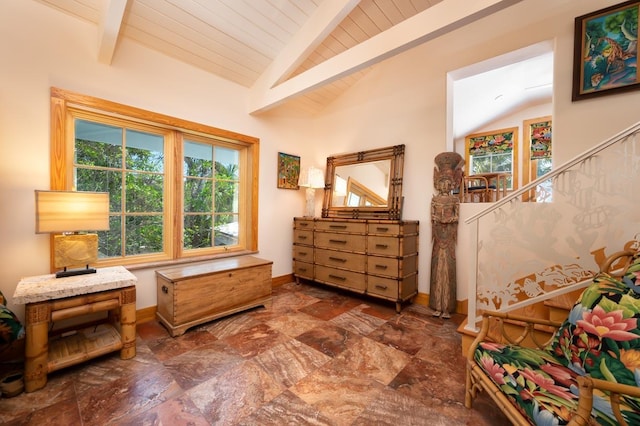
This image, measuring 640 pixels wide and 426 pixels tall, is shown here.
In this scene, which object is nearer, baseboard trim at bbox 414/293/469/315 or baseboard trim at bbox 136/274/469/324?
baseboard trim at bbox 136/274/469/324

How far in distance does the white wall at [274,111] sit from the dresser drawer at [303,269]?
7.3 inches

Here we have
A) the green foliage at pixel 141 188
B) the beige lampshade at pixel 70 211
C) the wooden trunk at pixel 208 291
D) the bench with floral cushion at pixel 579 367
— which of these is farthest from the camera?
the green foliage at pixel 141 188

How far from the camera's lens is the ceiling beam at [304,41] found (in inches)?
88.4

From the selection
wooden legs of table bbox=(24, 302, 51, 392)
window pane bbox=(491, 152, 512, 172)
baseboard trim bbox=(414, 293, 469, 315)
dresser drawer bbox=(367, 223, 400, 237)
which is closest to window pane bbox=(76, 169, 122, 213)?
wooden legs of table bbox=(24, 302, 51, 392)

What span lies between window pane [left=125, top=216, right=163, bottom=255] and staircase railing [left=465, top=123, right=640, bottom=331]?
9.87 feet

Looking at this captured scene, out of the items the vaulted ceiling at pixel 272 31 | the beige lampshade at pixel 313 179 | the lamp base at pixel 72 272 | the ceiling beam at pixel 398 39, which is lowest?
the lamp base at pixel 72 272

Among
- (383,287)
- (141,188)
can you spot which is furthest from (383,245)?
(141,188)

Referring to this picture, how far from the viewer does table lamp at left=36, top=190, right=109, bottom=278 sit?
1640 mm

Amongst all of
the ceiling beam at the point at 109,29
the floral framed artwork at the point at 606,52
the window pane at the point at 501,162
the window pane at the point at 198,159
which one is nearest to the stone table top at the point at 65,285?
the window pane at the point at 198,159

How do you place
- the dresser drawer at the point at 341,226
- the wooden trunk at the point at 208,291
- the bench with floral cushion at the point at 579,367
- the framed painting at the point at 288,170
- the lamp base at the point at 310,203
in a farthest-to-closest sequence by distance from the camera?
the lamp base at the point at 310,203
the framed painting at the point at 288,170
the dresser drawer at the point at 341,226
the wooden trunk at the point at 208,291
the bench with floral cushion at the point at 579,367

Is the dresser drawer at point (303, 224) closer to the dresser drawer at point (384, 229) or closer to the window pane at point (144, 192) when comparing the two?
the dresser drawer at point (384, 229)

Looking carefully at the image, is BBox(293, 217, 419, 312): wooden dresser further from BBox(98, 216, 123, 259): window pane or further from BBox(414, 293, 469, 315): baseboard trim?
BBox(98, 216, 123, 259): window pane

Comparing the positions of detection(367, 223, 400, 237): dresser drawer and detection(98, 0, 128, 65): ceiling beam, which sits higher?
detection(98, 0, 128, 65): ceiling beam

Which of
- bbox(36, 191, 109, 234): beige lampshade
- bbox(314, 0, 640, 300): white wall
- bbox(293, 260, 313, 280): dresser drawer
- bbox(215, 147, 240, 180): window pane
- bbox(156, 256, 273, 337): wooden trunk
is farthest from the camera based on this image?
bbox(293, 260, 313, 280): dresser drawer
